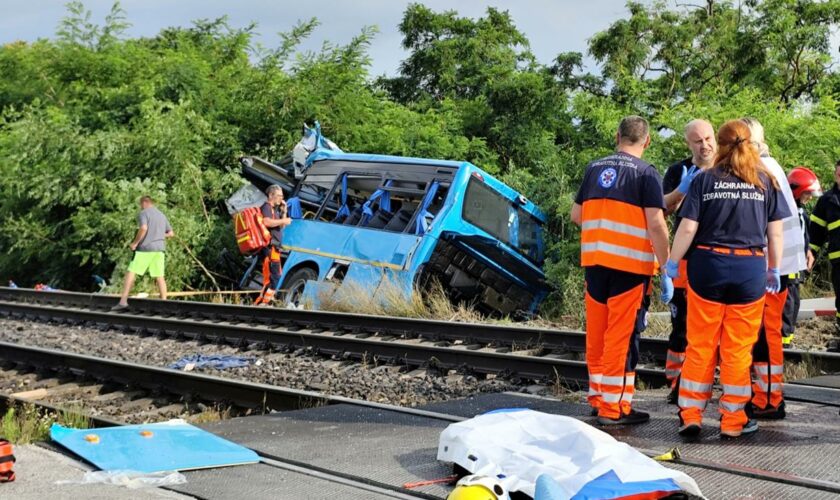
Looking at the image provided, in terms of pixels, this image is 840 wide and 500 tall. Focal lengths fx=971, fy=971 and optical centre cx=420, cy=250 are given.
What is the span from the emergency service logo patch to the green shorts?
11.3 metres

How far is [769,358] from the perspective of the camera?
627 cm

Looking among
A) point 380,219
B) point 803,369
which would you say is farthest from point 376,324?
point 803,369

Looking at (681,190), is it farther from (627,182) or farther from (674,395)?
(674,395)

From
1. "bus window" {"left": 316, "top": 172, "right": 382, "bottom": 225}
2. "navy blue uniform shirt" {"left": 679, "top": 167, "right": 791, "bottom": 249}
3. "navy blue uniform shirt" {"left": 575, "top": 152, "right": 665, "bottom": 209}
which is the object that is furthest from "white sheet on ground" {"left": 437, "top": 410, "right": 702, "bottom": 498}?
"bus window" {"left": 316, "top": 172, "right": 382, "bottom": 225}

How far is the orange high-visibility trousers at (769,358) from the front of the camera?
6.21 m

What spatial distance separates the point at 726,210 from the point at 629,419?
58.0 inches

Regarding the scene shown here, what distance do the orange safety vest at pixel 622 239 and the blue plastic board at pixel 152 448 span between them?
2.46 m

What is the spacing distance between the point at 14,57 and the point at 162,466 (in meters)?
28.9

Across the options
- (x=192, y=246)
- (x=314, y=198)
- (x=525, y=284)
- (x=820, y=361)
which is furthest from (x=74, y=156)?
(x=820, y=361)

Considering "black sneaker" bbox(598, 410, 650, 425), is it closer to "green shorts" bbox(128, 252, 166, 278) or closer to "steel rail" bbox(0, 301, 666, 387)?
"steel rail" bbox(0, 301, 666, 387)

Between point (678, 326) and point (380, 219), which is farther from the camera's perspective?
point (380, 219)

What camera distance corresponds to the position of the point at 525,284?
14.1 meters

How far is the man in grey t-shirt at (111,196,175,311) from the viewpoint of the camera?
51.8 feet

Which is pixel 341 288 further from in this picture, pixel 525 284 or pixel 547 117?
pixel 547 117
